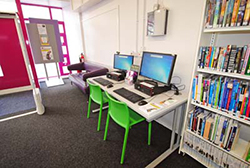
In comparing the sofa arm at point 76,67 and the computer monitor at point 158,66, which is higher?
the computer monitor at point 158,66

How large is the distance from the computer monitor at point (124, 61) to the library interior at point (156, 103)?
0.02m

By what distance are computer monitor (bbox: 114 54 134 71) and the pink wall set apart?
10.4 feet

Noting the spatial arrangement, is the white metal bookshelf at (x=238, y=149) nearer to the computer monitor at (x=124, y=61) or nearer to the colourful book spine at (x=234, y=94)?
the colourful book spine at (x=234, y=94)

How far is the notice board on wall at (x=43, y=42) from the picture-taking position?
3.73 m

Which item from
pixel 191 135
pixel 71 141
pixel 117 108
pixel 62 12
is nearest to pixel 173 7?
pixel 117 108

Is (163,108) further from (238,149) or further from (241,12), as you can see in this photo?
(241,12)

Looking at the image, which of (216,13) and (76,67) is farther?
(76,67)

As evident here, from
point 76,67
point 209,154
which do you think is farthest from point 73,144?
point 76,67

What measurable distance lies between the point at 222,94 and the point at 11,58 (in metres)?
4.87

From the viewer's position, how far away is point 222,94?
115cm

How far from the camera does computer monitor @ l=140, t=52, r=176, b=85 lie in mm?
1442

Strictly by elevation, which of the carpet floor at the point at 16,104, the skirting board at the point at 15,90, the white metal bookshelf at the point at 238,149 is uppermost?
the white metal bookshelf at the point at 238,149

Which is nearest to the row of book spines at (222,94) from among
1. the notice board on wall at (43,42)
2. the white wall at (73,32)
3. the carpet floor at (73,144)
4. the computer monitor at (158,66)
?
the computer monitor at (158,66)

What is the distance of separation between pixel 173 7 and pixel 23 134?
2.99 m
